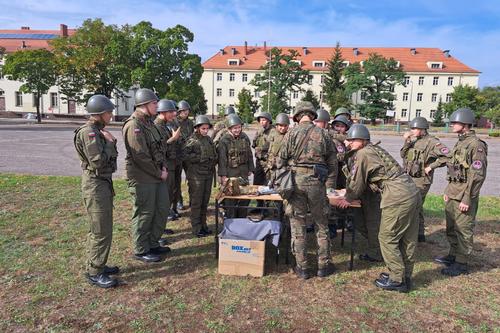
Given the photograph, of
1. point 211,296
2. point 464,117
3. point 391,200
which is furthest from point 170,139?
point 464,117

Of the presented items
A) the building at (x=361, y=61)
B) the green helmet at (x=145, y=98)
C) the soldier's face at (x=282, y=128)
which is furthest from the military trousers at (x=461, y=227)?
the building at (x=361, y=61)

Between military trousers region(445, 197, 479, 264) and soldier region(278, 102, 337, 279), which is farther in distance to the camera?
military trousers region(445, 197, 479, 264)

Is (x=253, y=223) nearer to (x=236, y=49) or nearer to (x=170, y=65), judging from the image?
(x=170, y=65)

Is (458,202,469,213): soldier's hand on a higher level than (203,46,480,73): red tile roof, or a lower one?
lower

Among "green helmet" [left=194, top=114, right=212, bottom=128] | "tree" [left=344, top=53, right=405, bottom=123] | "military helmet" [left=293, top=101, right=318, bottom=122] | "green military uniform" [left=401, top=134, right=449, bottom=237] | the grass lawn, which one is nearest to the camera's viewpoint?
the grass lawn

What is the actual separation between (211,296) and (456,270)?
3.34 m

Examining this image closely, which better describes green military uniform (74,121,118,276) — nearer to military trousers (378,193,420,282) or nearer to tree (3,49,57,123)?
military trousers (378,193,420,282)

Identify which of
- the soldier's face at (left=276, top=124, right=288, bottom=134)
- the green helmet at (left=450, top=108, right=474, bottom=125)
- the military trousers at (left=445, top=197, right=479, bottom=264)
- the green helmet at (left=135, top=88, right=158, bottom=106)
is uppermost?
the green helmet at (left=135, top=88, right=158, bottom=106)

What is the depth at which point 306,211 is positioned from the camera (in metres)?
4.45

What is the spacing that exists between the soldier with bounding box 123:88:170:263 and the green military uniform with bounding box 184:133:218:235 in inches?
30.9

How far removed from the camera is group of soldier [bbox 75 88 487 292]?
4.11 metres

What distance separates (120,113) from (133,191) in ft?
178

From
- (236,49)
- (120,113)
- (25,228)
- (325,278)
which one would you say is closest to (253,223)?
(325,278)

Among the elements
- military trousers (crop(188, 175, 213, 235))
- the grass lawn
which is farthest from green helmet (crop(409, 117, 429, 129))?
military trousers (crop(188, 175, 213, 235))
